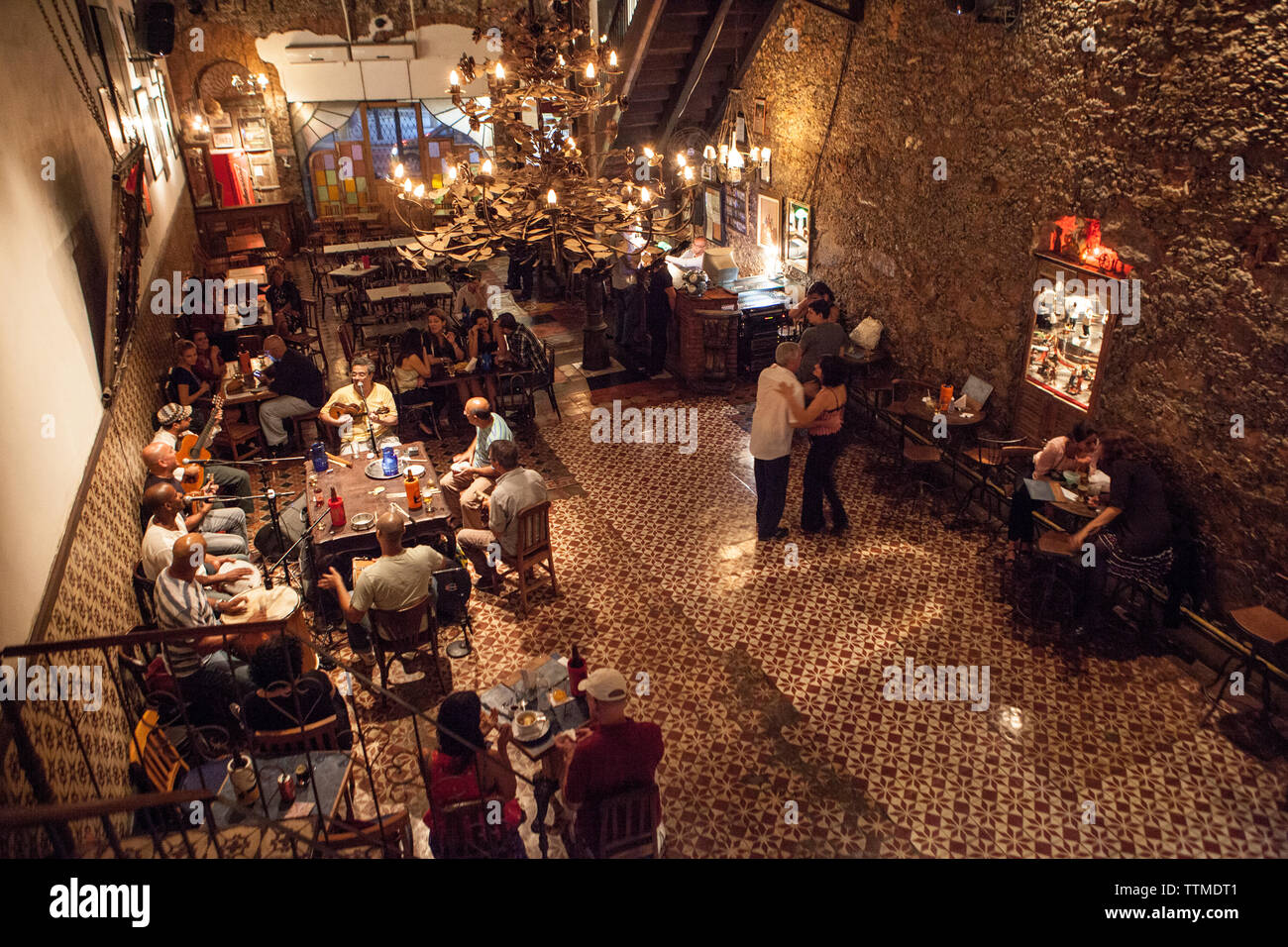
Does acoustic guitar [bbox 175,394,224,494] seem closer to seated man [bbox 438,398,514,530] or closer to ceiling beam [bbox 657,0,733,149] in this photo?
seated man [bbox 438,398,514,530]

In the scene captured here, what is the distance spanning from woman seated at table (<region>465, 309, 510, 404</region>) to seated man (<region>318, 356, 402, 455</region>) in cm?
128

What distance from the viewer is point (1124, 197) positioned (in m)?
5.66

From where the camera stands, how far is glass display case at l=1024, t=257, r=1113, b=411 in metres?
6.08

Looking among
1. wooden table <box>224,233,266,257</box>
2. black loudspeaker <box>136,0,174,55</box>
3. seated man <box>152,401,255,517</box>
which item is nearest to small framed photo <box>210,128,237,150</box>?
wooden table <box>224,233,266,257</box>

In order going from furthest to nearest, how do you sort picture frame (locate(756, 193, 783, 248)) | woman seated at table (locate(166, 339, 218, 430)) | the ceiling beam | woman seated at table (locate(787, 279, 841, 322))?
1. picture frame (locate(756, 193, 783, 248))
2. the ceiling beam
3. woman seated at table (locate(787, 279, 841, 322))
4. woman seated at table (locate(166, 339, 218, 430))

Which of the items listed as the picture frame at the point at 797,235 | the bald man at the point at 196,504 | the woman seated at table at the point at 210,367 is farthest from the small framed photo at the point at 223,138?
the bald man at the point at 196,504

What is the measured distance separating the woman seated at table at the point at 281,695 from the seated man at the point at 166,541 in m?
1.35

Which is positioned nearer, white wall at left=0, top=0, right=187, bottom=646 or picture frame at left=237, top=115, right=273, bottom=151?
white wall at left=0, top=0, right=187, bottom=646

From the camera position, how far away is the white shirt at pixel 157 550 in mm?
5117

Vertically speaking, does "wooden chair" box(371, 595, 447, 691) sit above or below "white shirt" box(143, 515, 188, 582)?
below

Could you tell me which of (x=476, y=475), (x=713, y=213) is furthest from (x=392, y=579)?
(x=713, y=213)
